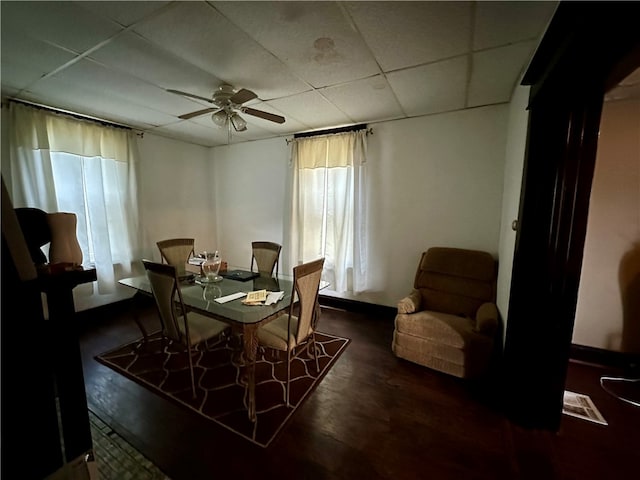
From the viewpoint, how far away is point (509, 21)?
4.50 ft

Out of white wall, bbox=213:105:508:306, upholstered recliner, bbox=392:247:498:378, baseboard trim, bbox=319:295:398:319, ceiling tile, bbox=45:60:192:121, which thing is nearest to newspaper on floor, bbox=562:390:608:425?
upholstered recliner, bbox=392:247:498:378

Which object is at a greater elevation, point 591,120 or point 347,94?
point 347,94

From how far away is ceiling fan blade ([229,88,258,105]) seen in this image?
1.80m

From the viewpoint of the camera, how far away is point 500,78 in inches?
79.6

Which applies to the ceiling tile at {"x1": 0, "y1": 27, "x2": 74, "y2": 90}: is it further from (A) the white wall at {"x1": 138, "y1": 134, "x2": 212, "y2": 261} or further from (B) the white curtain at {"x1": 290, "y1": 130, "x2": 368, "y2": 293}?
(B) the white curtain at {"x1": 290, "y1": 130, "x2": 368, "y2": 293}

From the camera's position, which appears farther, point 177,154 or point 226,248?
point 226,248

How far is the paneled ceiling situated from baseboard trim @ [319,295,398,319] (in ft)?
7.72

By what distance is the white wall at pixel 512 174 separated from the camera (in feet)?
6.07

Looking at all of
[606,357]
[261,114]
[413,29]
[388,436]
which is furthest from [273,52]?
[606,357]

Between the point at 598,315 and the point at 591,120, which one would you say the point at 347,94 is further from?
the point at 598,315

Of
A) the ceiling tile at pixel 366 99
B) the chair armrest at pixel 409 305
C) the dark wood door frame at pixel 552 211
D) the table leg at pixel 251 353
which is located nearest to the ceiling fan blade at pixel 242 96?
the ceiling tile at pixel 366 99

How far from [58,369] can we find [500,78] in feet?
10.3

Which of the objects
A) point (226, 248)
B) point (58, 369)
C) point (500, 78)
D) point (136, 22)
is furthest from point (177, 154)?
point (500, 78)

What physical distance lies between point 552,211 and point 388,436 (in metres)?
1.67
